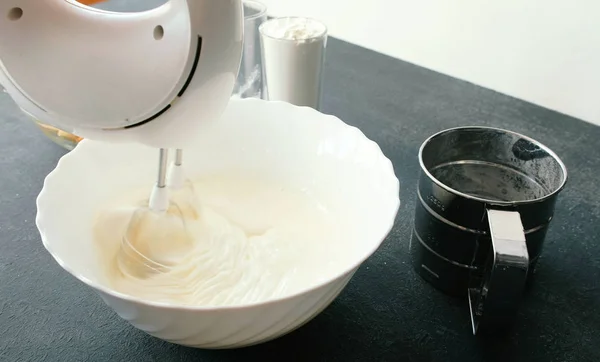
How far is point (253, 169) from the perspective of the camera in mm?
689

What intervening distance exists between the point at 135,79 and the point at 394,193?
0.24 m

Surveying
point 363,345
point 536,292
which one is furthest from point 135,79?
point 536,292

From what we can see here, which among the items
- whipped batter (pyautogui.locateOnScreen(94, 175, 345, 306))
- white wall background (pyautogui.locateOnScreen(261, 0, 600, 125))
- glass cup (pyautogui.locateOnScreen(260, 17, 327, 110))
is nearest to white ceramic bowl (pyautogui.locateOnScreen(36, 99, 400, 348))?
whipped batter (pyautogui.locateOnScreen(94, 175, 345, 306))

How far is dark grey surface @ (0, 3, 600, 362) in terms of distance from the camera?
1.66 feet

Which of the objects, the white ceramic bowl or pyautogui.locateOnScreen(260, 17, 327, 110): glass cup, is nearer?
the white ceramic bowl

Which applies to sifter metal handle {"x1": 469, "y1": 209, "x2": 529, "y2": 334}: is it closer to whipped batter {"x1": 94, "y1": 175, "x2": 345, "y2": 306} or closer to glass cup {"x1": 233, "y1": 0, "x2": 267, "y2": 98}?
whipped batter {"x1": 94, "y1": 175, "x2": 345, "y2": 306}

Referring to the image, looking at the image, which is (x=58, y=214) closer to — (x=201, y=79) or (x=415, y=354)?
(x=201, y=79)

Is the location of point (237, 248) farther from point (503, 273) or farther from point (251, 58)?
point (251, 58)

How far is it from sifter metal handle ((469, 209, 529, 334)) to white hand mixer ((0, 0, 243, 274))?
0.25 metres

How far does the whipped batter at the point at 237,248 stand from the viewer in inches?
20.7

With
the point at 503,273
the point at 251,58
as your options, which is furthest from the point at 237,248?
the point at 251,58

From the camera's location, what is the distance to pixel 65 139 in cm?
75

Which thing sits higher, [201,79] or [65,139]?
[201,79]

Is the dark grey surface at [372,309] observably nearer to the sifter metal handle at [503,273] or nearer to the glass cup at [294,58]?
the sifter metal handle at [503,273]
